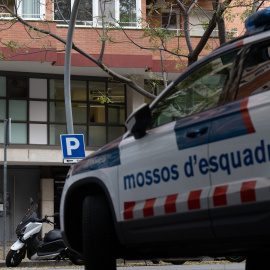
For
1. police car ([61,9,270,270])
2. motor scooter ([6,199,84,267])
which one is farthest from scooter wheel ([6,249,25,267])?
police car ([61,9,270,270])

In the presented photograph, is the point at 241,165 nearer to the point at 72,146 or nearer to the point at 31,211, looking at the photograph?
the point at 31,211

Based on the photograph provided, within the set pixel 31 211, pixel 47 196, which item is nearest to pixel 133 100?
pixel 47 196

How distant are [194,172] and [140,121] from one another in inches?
33.4

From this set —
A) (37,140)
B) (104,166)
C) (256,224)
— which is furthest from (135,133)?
(37,140)

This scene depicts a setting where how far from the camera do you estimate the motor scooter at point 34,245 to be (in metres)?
16.4

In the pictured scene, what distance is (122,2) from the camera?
2958 centimetres

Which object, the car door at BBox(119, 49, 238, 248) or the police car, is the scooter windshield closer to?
the police car

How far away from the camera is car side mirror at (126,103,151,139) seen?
5.98 m

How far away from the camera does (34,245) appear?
16.9 metres

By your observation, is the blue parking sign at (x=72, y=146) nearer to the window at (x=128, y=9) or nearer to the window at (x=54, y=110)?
the window at (x=54, y=110)

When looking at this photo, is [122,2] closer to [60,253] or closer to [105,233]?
[60,253]

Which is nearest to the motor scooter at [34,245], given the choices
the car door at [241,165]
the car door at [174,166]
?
the car door at [174,166]

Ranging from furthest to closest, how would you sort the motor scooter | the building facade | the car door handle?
the building facade < the motor scooter < the car door handle

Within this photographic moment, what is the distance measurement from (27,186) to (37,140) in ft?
7.55
